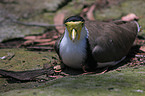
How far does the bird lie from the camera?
351 centimetres

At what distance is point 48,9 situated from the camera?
7051mm

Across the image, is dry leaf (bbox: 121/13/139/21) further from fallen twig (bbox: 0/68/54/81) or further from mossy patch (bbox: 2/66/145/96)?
mossy patch (bbox: 2/66/145/96)

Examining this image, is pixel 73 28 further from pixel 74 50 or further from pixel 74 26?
pixel 74 50

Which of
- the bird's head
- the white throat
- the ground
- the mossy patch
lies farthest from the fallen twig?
the mossy patch

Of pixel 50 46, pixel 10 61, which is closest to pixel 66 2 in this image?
pixel 50 46

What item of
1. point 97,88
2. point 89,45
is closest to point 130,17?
point 89,45

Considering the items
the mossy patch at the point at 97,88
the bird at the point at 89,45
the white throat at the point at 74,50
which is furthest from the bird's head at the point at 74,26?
the mossy patch at the point at 97,88

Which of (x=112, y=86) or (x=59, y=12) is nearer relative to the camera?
(x=112, y=86)

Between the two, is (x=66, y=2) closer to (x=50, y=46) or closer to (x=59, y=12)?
(x=59, y=12)

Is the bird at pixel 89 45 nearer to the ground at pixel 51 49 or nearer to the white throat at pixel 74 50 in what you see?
the white throat at pixel 74 50

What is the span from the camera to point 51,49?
4922mm

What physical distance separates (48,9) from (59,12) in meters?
0.36

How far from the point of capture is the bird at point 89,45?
3.51 metres

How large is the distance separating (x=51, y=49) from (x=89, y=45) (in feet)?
4.83
